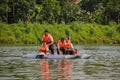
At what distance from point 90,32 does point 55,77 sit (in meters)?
57.7

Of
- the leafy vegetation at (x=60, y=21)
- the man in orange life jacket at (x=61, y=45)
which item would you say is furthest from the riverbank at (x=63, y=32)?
the man in orange life jacket at (x=61, y=45)

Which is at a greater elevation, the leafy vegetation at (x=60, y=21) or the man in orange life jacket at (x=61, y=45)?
the man in orange life jacket at (x=61, y=45)

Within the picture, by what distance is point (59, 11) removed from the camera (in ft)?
247

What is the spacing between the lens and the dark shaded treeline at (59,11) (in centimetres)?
7150

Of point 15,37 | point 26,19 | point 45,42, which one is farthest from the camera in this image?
point 26,19

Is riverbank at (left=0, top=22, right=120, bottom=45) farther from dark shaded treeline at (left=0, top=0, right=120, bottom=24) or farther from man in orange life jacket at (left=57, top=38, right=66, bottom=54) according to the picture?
man in orange life jacket at (left=57, top=38, right=66, bottom=54)

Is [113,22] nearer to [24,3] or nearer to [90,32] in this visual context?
[90,32]

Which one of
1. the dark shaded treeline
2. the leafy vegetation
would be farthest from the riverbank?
the dark shaded treeline

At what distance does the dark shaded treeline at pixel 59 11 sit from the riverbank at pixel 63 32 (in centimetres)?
202

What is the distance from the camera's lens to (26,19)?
7356 centimetres

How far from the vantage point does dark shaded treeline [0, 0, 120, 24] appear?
7150 centimetres

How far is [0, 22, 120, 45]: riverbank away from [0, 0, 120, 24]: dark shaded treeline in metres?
2.02

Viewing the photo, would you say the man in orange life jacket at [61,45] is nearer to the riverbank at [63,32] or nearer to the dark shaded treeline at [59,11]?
the riverbank at [63,32]

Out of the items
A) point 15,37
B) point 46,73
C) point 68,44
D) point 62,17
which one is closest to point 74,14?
point 62,17
